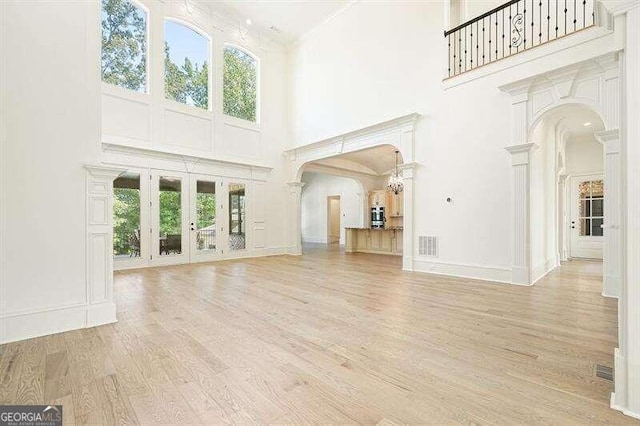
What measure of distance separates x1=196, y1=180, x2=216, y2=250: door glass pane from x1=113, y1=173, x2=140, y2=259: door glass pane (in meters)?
1.35

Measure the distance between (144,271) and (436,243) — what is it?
19.8 feet

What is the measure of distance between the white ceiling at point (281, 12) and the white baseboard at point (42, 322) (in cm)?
Result: 803

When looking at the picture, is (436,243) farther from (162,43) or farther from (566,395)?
(162,43)

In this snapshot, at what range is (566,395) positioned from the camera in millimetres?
1728

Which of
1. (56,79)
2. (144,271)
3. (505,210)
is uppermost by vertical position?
(56,79)

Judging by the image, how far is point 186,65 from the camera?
7.50 m

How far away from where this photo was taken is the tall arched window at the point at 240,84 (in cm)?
833

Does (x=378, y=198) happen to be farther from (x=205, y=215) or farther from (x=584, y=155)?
(x=205, y=215)

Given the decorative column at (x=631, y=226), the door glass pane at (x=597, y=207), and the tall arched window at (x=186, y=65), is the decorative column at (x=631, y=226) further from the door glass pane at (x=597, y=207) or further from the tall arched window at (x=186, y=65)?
the door glass pane at (x=597, y=207)

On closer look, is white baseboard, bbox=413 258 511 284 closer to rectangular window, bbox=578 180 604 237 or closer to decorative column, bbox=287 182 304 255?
decorative column, bbox=287 182 304 255

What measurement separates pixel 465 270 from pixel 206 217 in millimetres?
6198

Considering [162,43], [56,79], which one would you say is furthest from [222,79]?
[56,79]

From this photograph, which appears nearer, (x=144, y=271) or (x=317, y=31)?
(x=144, y=271)

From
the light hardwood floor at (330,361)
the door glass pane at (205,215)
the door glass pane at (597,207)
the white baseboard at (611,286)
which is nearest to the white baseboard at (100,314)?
the light hardwood floor at (330,361)
